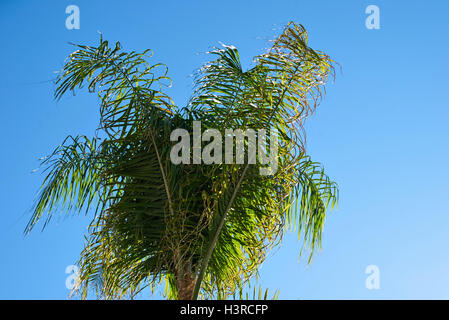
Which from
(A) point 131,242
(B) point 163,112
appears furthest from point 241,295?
(B) point 163,112

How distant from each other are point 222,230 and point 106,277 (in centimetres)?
122

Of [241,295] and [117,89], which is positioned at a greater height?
[117,89]

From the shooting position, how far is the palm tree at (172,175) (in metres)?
4.81

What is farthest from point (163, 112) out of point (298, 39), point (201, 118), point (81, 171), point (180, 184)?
point (298, 39)

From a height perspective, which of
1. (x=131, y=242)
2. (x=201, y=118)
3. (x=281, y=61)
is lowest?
(x=131, y=242)

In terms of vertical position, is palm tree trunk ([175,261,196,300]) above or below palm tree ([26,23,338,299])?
below

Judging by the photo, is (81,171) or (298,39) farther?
(81,171)

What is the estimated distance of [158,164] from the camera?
15.9 feet

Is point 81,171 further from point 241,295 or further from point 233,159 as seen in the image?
point 241,295

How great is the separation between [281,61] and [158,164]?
4.92 ft

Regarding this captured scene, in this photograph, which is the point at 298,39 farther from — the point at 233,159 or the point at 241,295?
the point at 241,295

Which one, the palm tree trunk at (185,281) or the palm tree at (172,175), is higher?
the palm tree at (172,175)

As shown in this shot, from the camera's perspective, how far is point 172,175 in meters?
4.79

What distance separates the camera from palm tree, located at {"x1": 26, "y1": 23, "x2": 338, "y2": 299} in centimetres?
481
